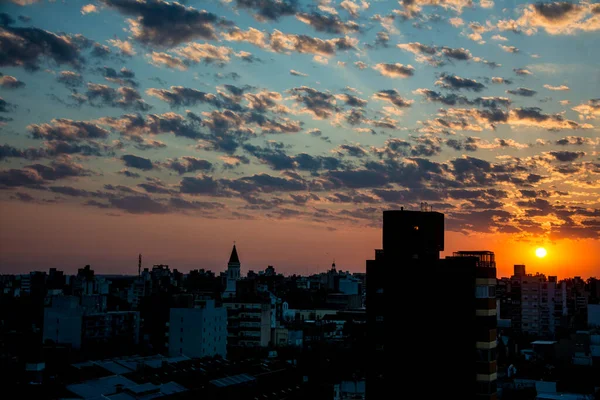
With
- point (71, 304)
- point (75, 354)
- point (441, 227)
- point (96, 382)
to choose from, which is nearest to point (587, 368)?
point (441, 227)

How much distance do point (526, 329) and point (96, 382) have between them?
422ft

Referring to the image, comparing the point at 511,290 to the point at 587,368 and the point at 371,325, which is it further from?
the point at 371,325

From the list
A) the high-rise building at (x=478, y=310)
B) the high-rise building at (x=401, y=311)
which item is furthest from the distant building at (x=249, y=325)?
the high-rise building at (x=478, y=310)

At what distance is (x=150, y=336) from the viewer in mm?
127500

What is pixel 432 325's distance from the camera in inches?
1695

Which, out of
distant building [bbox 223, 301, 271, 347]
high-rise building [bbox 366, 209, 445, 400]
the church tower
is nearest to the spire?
the church tower

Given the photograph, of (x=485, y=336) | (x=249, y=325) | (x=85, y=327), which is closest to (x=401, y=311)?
(x=485, y=336)

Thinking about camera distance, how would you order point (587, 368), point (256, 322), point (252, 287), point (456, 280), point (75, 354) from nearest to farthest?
1. point (456, 280)
2. point (587, 368)
3. point (75, 354)
4. point (256, 322)
5. point (252, 287)

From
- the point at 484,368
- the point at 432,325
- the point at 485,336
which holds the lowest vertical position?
the point at 484,368

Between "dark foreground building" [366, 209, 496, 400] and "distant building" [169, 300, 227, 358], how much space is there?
62.2m

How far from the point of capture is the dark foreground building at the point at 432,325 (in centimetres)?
4122

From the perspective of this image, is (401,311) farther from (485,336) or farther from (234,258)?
(234,258)

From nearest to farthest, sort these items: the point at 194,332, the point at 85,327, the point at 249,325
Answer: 1. the point at 85,327
2. the point at 194,332
3. the point at 249,325

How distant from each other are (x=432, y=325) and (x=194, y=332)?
66808 mm
